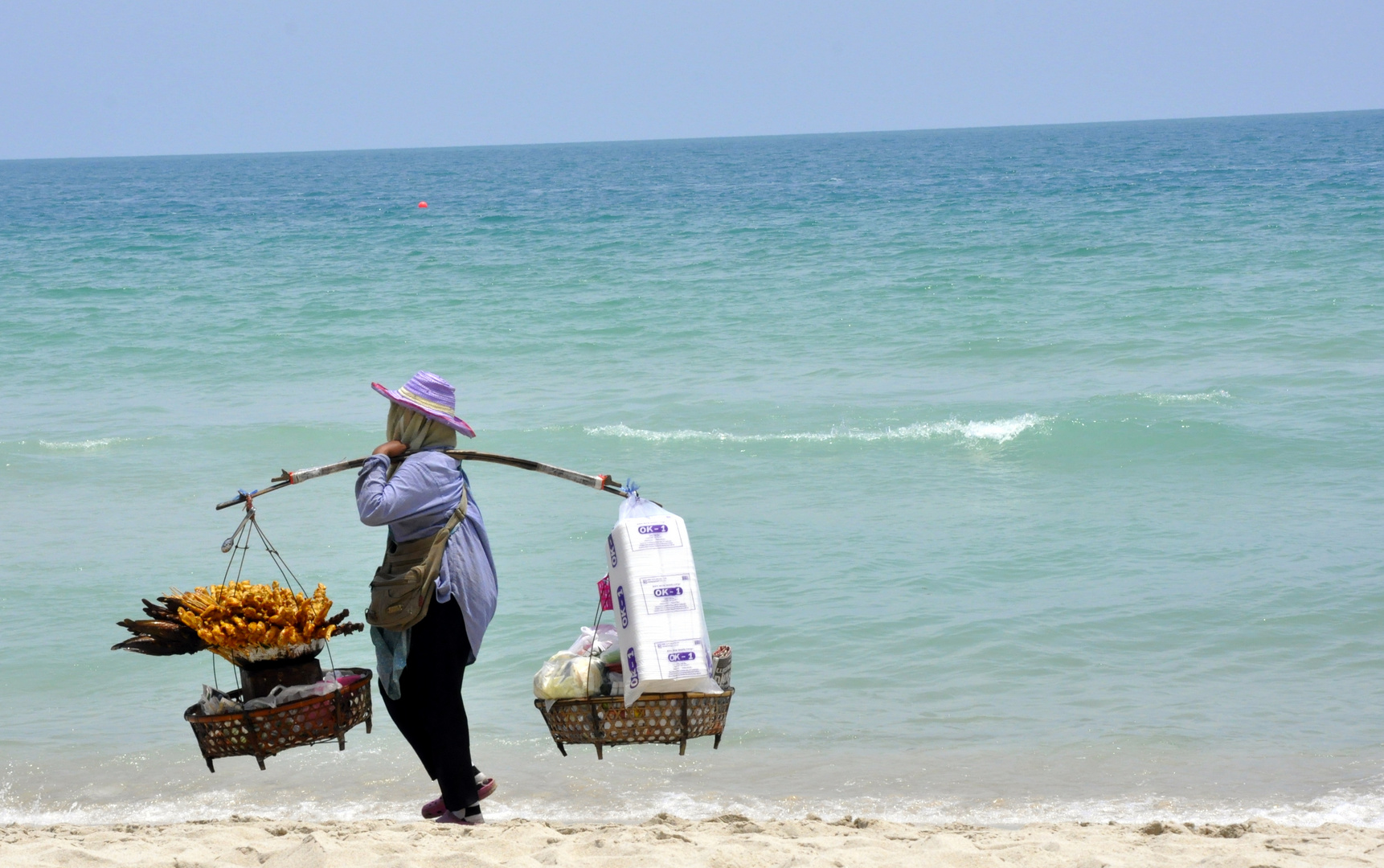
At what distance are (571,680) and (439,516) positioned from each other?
61cm

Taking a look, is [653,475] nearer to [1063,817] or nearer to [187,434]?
[187,434]

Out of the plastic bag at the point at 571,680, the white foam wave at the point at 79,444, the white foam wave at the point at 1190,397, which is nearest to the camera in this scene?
the plastic bag at the point at 571,680

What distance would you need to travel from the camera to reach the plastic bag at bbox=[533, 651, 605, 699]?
3.81 metres

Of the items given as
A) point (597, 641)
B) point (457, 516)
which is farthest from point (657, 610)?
point (457, 516)

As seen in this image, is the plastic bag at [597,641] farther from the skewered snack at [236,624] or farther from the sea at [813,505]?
the sea at [813,505]

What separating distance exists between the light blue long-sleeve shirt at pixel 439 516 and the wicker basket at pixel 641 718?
341mm

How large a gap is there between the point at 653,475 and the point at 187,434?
15.7 feet

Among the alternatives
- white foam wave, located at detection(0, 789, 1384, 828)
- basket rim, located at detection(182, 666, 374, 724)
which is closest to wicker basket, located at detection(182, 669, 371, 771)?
basket rim, located at detection(182, 666, 374, 724)

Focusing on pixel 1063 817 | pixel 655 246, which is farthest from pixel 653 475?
pixel 655 246

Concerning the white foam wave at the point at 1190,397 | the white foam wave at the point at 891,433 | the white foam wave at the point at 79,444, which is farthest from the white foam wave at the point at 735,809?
the white foam wave at the point at 1190,397

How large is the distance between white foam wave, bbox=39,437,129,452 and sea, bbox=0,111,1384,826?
6 centimetres

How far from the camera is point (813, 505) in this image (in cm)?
920

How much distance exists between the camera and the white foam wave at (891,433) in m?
11.2

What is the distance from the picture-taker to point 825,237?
27.4 metres
